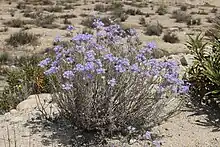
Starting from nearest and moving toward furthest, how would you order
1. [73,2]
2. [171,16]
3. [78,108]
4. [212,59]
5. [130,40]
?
[78,108] → [130,40] → [212,59] → [171,16] → [73,2]

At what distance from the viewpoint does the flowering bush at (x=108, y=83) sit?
4.15 m

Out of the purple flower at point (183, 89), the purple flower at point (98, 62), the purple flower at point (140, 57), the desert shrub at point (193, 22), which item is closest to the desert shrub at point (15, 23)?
the desert shrub at point (193, 22)

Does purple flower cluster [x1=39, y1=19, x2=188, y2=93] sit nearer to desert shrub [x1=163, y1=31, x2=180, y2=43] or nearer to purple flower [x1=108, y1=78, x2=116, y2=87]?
purple flower [x1=108, y1=78, x2=116, y2=87]

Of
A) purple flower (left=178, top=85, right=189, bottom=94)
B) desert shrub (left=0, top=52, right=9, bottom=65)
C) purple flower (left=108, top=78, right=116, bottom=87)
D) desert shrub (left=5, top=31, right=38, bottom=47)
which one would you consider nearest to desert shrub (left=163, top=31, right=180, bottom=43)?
desert shrub (left=5, top=31, right=38, bottom=47)

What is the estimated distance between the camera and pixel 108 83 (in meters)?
3.99

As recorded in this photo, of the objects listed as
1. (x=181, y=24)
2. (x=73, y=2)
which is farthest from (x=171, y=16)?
(x=73, y=2)

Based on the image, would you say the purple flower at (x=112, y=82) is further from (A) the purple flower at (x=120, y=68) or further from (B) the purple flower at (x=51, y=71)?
(B) the purple flower at (x=51, y=71)

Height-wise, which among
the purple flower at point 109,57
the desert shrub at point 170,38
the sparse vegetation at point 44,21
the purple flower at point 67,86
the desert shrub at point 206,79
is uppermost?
the purple flower at point 109,57

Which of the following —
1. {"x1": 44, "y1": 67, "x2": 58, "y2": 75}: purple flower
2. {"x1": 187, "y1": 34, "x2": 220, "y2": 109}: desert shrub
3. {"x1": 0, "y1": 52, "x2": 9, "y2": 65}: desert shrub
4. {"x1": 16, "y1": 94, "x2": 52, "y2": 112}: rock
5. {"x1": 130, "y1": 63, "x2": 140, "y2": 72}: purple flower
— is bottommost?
{"x1": 0, "y1": 52, "x2": 9, "y2": 65}: desert shrub

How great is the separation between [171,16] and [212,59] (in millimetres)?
20200

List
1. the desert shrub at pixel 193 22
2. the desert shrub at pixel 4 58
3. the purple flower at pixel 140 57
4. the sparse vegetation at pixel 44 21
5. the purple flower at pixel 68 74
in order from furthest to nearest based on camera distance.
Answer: the desert shrub at pixel 193 22, the sparse vegetation at pixel 44 21, the desert shrub at pixel 4 58, the purple flower at pixel 140 57, the purple flower at pixel 68 74

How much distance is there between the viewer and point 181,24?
877 inches

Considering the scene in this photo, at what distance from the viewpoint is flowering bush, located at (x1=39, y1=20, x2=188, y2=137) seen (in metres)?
4.15

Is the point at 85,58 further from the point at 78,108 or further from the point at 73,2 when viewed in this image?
the point at 73,2
